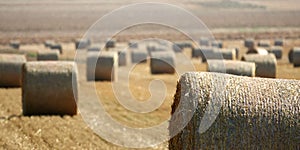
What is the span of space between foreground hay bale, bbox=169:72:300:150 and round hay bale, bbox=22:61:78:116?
647 centimetres

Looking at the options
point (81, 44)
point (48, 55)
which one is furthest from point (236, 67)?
point (81, 44)

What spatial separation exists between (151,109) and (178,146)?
767 cm

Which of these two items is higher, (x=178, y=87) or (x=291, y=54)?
(x=178, y=87)

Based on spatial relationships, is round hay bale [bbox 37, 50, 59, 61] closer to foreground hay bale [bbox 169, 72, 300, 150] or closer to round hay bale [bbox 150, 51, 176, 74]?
round hay bale [bbox 150, 51, 176, 74]

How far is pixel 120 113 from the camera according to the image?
12.2 meters

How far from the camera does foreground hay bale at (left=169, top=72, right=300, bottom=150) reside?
486cm

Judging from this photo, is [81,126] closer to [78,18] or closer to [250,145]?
[250,145]

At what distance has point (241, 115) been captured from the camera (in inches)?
194

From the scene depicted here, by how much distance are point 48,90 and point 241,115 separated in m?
7.20

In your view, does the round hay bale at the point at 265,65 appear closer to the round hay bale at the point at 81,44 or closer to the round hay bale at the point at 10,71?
the round hay bale at the point at 10,71

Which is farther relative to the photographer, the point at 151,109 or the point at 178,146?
the point at 151,109

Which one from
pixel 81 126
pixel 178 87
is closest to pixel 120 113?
pixel 81 126

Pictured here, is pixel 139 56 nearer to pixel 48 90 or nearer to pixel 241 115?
pixel 48 90

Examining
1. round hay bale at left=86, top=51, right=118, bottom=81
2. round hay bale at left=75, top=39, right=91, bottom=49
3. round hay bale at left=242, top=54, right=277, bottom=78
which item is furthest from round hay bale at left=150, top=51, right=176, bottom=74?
round hay bale at left=75, top=39, right=91, bottom=49
